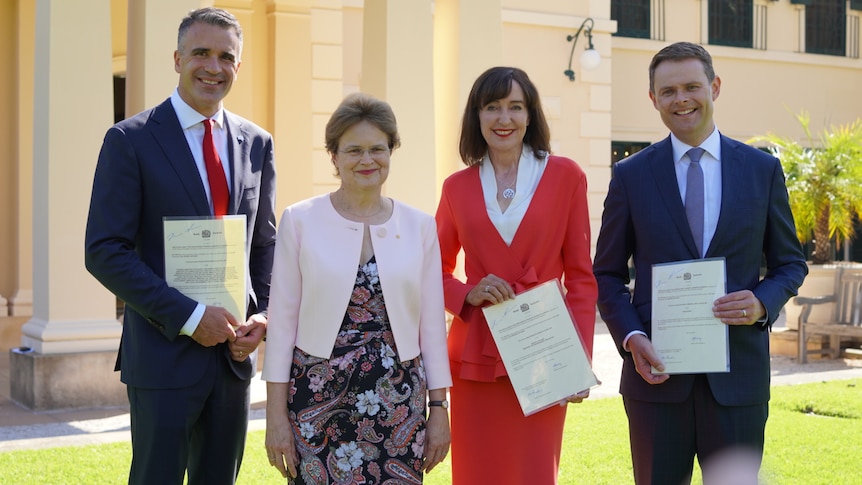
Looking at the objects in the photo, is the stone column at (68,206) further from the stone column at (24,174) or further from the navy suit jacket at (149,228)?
the navy suit jacket at (149,228)

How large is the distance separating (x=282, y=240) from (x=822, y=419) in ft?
20.3

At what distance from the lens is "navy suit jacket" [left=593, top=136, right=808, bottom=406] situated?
3816mm

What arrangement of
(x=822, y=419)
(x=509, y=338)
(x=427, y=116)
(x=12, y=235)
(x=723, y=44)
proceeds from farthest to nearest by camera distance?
1. (x=723, y=44)
2. (x=12, y=235)
3. (x=427, y=116)
4. (x=822, y=419)
5. (x=509, y=338)

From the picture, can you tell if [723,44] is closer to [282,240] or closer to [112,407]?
[112,407]

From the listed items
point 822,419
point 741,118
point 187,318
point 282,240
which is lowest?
point 822,419

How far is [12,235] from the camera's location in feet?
43.9

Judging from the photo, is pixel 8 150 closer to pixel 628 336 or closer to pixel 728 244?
pixel 628 336

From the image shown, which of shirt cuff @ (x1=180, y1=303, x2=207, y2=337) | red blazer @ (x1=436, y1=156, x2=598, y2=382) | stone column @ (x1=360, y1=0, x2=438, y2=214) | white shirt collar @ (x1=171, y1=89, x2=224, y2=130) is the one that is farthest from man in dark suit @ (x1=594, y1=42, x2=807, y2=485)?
stone column @ (x1=360, y1=0, x2=438, y2=214)

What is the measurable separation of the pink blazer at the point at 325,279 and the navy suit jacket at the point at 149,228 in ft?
0.77

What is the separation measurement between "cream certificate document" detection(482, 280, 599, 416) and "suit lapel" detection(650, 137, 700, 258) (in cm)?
52

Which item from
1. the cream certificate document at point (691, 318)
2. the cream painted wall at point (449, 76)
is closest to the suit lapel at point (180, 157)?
the cream certificate document at point (691, 318)

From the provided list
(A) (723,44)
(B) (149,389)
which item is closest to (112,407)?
(B) (149,389)

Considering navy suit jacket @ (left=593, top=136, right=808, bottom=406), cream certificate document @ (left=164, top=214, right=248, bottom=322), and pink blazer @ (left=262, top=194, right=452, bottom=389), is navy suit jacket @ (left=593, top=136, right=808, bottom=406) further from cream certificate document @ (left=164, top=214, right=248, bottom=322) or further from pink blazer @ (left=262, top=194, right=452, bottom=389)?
cream certificate document @ (left=164, top=214, right=248, bottom=322)

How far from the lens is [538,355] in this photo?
13.0ft
